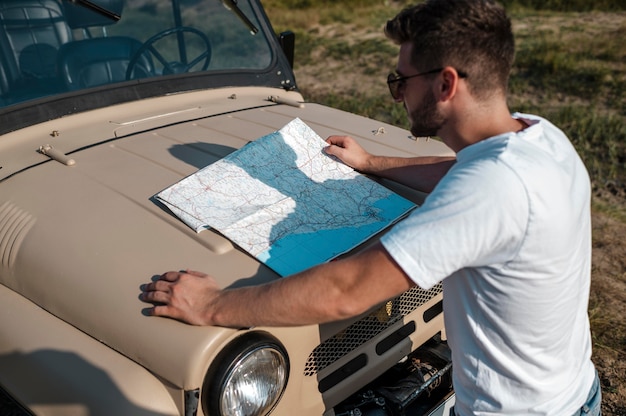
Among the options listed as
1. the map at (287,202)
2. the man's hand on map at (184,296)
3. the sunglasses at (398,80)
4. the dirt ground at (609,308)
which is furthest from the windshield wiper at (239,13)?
the dirt ground at (609,308)

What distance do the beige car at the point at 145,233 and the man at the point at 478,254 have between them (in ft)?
0.43

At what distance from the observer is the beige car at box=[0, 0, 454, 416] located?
1433 mm

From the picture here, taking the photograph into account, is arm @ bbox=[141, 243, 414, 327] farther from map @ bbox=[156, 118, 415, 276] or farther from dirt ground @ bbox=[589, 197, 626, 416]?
dirt ground @ bbox=[589, 197, 626, 416]

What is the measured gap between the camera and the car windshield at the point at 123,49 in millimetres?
2314

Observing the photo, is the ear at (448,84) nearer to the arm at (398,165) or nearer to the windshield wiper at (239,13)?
the arm at (398,165)

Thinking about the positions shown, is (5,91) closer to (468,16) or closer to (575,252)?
(468,16)

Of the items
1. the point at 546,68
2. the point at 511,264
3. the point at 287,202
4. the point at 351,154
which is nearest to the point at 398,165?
the point at 351,154

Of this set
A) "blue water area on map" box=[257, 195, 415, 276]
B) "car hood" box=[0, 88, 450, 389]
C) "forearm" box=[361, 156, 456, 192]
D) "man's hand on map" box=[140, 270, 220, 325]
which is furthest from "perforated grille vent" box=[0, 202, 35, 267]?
"forearm" box=[361, 156, 456, 192]

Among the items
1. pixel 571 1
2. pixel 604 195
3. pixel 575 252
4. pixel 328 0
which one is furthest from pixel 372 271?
pixel 328 0

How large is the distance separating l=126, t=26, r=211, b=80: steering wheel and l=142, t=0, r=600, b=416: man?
1.35m

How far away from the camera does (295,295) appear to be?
1320mm

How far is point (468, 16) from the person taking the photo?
132 cm

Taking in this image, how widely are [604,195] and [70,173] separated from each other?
12.5 ft

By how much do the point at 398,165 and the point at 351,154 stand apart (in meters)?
0.16
